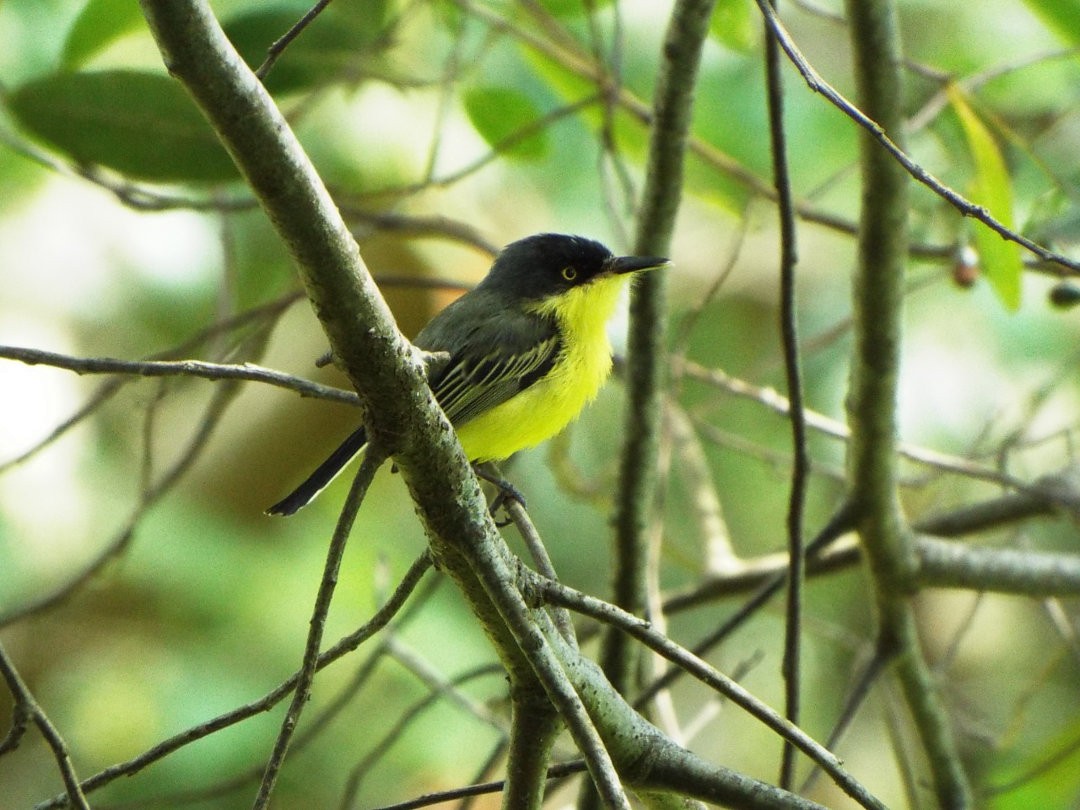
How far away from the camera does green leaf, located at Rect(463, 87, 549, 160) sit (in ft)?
14.2

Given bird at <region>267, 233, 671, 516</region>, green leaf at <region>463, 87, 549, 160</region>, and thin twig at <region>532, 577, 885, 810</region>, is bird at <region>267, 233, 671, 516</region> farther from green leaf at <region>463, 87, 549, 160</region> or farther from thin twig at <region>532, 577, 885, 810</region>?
thin twig at <region>532, 577, 885, 810</region>

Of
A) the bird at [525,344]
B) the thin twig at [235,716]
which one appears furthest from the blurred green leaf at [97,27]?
the thin twig at [235,716]

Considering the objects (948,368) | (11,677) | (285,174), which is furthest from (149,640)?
(285,174)

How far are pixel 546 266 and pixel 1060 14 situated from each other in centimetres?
178

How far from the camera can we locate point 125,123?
387cm

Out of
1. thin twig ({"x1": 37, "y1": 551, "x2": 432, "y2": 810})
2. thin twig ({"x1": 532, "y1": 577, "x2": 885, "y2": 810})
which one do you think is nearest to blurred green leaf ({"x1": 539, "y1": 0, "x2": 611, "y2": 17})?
thin twig ({"x1": 37, "y1": 551, "x2": 432, "y2": 810})

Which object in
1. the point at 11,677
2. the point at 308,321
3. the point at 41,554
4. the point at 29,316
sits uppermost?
the point at 308,321

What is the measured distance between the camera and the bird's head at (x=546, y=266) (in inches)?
173

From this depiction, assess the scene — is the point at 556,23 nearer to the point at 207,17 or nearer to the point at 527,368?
the point at 527,368

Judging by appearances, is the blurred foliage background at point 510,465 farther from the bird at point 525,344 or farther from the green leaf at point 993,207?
the green leaf at point 993,207

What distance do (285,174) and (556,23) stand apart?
11.6 feet

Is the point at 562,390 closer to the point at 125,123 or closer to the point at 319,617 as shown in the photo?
the point at 125,123

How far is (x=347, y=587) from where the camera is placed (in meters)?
6.14

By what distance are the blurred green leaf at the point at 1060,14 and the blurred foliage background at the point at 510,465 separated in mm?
737
